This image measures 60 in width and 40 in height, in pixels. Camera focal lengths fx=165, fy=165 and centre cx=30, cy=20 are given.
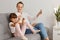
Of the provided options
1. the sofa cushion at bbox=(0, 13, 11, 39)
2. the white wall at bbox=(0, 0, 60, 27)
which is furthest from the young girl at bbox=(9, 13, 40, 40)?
the white wall at bbox=(0, 0, 60, 27)

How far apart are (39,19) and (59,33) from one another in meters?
0.69

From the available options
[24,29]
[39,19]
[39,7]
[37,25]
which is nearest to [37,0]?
[39,7]

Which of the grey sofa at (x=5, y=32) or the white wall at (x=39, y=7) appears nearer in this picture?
the grey sofa at (x=5, y=32)

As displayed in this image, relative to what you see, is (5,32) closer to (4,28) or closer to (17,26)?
(4,28)

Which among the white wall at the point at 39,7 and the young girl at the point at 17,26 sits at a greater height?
the white wall at the point at 39,7

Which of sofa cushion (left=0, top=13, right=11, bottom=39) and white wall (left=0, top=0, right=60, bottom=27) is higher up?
white wall (left=0, top=0, right=60, bottom=27)

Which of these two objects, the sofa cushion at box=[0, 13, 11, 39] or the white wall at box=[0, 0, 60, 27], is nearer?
the sofa cushion at box=[0, 13, 11, 39]

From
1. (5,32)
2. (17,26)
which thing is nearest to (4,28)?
(5,32)

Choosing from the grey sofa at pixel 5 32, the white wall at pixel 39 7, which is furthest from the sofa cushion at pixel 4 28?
the white wall at pixel 39 7

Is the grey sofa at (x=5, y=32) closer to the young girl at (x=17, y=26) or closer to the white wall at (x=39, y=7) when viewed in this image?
the young girl at (x=17, y=26)

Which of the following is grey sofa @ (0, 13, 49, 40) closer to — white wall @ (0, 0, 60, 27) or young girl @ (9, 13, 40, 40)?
young girl @ (9, 13, 40, 40)

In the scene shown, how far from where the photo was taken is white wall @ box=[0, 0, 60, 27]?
368cm

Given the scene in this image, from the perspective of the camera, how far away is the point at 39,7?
371cm

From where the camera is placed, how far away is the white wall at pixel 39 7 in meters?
3.68
